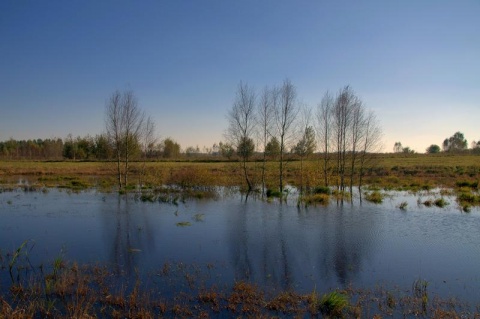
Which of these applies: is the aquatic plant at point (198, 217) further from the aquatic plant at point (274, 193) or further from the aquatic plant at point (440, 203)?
the aquatic plant at point (440, 203)

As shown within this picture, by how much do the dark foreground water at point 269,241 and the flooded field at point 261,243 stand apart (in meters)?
0.04

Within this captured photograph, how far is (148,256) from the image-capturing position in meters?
12.0

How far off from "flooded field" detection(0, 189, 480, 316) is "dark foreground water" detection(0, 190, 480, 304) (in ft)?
0.13

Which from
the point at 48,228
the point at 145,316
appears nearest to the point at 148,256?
the point at 145,316

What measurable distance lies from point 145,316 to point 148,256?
4.93m

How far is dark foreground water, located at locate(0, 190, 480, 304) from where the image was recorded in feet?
34.3

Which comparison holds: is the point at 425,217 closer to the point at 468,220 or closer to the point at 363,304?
the point at 468,220

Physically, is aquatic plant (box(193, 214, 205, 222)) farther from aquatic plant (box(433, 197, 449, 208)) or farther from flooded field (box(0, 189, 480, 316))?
aquatic plant (box(433, 197, 449, 208))

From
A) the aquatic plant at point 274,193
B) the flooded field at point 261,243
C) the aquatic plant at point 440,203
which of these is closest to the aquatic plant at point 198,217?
the flooded field at point 261,243

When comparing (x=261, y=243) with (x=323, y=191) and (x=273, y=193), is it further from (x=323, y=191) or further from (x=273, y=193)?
(x=323, y=191)

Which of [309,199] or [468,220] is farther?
[309,199]

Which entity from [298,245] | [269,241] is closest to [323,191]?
[269,241]

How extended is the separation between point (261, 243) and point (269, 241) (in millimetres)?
467

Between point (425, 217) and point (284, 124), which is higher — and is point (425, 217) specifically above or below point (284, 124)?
below
